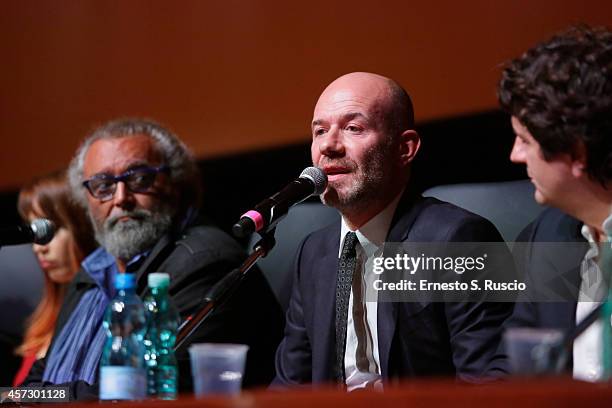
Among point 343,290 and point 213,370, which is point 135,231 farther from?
point 213,370

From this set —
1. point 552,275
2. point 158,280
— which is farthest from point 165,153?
point 552,275

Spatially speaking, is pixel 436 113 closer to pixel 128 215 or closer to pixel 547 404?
pixel 128 215

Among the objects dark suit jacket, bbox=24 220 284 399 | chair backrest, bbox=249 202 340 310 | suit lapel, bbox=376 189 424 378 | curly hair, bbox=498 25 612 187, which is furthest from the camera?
chair backrest, bbox=249 202 340 310

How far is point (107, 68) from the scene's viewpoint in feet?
11.6

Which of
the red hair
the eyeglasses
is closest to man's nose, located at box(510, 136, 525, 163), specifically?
the eyeglasses

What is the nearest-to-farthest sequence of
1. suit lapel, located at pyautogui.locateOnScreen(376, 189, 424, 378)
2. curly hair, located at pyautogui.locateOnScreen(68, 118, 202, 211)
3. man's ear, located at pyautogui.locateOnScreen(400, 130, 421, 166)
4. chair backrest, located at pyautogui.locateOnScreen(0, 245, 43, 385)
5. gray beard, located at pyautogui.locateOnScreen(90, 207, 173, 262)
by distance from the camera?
1. suit lapel, located at pyautogui.locateOnScreen(376, 189, 424, 378)
2. man's ear, located at pyautogui.locateOnScreen(400, 130, 421, 166)
3. gray beard, located at pyautogui.locateOnScreen(90, 207, 173, 262)
4. curly hair, located at pyautogui.locateOnScreen(68, 118, 202, 211)
5. chair backrest, located at pyautogui.locateOnScreen(0, 245, 43, 385)

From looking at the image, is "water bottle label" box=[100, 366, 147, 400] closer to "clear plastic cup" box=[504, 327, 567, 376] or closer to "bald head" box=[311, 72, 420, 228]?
Answer: "clear plastic cup" box=[504, 327, 567, 376]

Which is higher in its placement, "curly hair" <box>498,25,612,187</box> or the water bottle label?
"curly hair" <box>498,25,612,187</box>

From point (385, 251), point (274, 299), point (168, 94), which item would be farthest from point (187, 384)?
point (168, 94)

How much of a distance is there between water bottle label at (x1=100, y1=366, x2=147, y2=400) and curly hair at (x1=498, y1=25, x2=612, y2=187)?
84 centimetres

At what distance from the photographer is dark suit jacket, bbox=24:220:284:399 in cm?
271

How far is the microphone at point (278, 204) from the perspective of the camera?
1.93m

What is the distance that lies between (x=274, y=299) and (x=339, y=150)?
25.7 inches

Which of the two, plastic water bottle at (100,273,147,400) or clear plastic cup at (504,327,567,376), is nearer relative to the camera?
clear plastic cup at (504,327,567,376)
